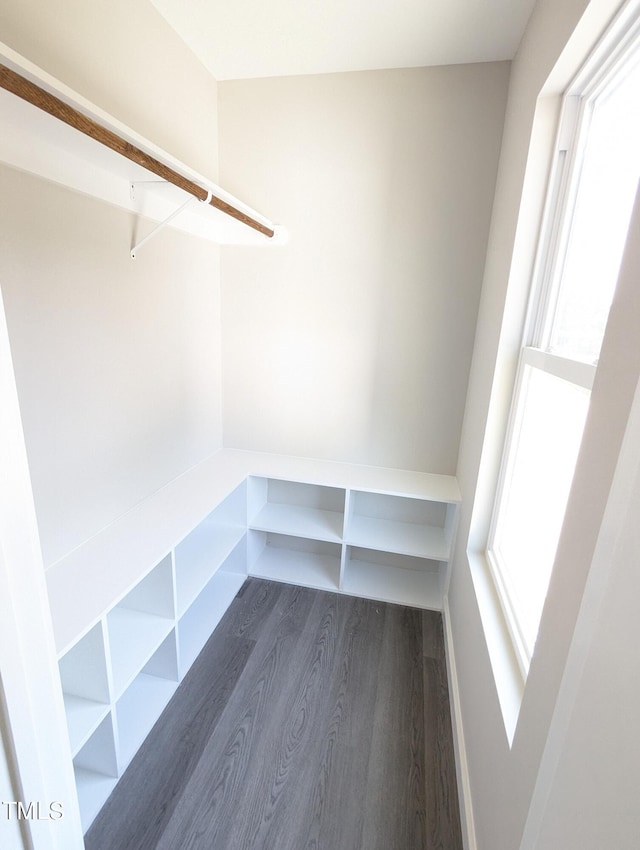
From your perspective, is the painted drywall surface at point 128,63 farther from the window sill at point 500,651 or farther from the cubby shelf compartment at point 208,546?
the window sill at point 500,651

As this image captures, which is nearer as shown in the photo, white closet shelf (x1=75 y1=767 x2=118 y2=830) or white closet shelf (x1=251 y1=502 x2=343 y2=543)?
white closet shelf (x1=75 y1=767 x2=118 y2=830)

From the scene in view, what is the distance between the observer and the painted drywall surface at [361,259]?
1896 mm

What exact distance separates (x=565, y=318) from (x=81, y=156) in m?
1.57

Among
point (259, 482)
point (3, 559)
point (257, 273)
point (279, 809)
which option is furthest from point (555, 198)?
point (279, 809)

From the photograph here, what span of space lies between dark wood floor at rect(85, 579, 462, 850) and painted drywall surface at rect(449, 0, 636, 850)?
0.23 m

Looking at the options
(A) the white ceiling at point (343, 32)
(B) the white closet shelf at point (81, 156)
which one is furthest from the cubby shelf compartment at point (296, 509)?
(A) the white ceiling at point (343, 32)

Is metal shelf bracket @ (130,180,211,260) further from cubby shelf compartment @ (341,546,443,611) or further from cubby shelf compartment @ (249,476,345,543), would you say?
cubby shelf compartment @ (341,546,443,611)

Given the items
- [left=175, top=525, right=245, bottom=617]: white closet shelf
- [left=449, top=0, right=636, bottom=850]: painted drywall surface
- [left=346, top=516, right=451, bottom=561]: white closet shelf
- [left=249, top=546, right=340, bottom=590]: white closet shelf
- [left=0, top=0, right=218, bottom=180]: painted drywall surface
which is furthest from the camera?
[left=249, top=546, right=340, bottom=590]: white closet shelf

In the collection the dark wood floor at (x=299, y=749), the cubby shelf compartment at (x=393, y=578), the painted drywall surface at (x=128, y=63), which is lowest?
the dark wood floor at (x=299, y=749)

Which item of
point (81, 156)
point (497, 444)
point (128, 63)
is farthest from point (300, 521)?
point (128, 63)

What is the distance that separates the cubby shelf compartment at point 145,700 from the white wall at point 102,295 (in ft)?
2.11

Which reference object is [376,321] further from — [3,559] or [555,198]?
[3,559]

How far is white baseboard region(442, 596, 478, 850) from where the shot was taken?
1.19 m

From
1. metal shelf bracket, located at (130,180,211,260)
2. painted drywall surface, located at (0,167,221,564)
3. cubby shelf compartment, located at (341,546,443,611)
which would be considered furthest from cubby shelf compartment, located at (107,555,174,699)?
metal shelf bracket, located at (130,180,211,260)
